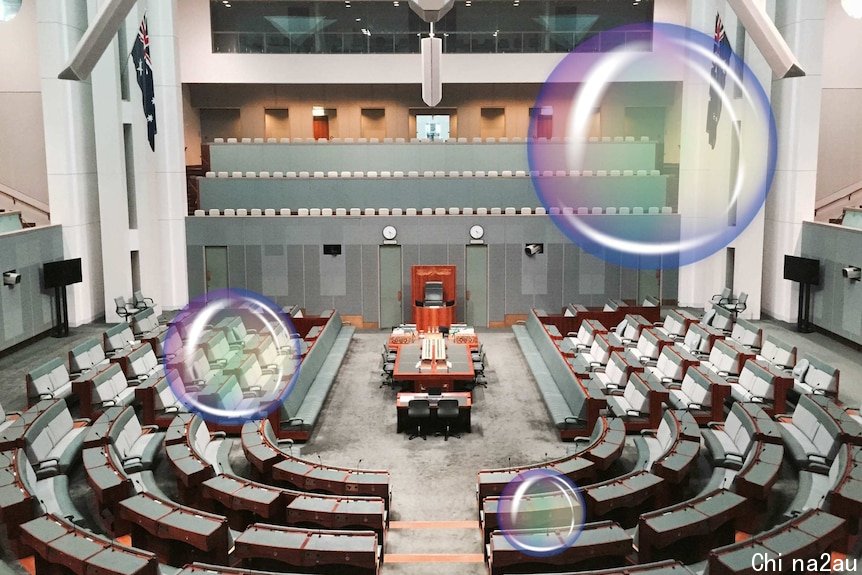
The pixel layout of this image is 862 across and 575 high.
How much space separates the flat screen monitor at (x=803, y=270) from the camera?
18422 millimetres

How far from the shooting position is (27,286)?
18047 millimetres

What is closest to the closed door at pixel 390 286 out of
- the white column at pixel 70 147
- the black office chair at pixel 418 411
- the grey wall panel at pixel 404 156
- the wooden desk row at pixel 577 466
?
the grey wall panel at pixel 404 156

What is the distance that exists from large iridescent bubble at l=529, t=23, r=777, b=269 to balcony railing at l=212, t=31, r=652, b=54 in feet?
0.55

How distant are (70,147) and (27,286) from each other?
3.78 meters

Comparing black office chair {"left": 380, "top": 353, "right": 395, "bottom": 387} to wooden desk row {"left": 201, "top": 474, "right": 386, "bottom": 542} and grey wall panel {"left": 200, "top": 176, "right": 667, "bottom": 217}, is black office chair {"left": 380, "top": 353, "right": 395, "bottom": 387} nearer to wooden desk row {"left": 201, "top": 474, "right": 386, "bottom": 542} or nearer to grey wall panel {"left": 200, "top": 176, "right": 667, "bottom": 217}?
wooden desk row {"left": 201, "top": 474, "right": 386, "bottom": 542}

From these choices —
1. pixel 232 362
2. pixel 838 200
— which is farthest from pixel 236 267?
pixel 838 200

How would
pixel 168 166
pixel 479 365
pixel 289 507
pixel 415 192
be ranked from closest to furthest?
pixel 289 507 → pixel 479 365 → pixel 168 166 → pixel 415 192

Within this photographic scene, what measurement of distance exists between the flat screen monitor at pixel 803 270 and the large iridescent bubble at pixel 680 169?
1774 millimetres

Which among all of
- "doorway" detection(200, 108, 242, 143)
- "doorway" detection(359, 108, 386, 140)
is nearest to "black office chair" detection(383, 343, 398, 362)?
"doorway" detection(359, 108, 386, 140)

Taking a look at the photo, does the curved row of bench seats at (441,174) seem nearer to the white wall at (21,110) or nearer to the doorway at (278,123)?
the white wall at (21,110)

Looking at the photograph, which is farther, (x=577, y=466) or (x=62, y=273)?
(x=62, y=273)

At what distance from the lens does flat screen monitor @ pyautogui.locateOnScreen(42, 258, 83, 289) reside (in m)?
18.5

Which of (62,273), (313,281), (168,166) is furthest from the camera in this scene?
(313,281)

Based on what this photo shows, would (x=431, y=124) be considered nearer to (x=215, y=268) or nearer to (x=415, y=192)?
(x=415, y=192)
